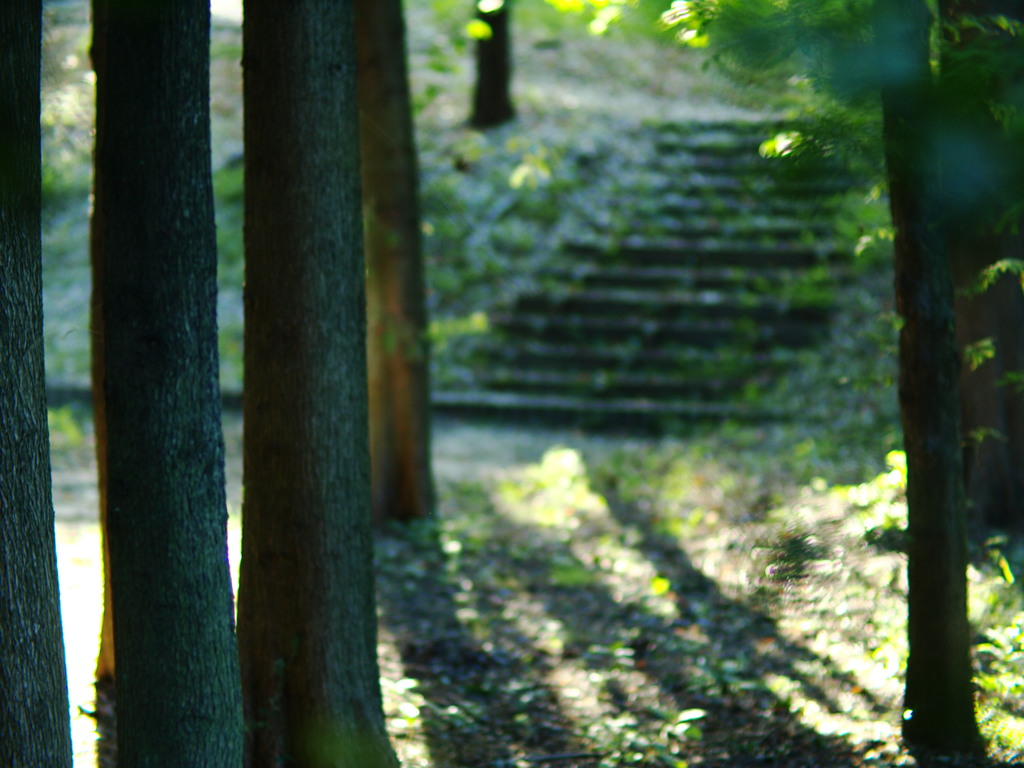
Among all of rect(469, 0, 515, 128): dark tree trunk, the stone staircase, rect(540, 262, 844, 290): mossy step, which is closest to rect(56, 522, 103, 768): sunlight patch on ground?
the stone staircase

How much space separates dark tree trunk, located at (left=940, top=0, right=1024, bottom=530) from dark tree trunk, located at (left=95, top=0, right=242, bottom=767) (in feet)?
7.45

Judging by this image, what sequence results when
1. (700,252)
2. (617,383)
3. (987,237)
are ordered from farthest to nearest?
(700,252)
(617,383)
(987,237)

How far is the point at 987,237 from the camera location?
4.76m

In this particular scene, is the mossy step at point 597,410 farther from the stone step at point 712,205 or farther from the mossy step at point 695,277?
the stone step at point 712,205

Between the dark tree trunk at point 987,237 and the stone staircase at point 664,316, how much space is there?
167 inches

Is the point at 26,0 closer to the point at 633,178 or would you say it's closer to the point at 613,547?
the point at 613,547

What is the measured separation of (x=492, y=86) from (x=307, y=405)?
13.2 metres

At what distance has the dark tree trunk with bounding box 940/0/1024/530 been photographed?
318cm

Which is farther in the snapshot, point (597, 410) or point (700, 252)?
A: point (700, 252)

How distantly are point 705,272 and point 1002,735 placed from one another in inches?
358

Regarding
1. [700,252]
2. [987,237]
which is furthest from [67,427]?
[987,237]

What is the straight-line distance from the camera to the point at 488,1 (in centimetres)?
661

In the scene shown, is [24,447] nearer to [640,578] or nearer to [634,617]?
[634,617]

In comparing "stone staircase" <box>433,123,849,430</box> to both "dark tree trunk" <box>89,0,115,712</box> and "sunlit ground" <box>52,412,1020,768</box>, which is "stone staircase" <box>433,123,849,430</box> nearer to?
"sunlit ground" <box>52,412,1020,768</box>
